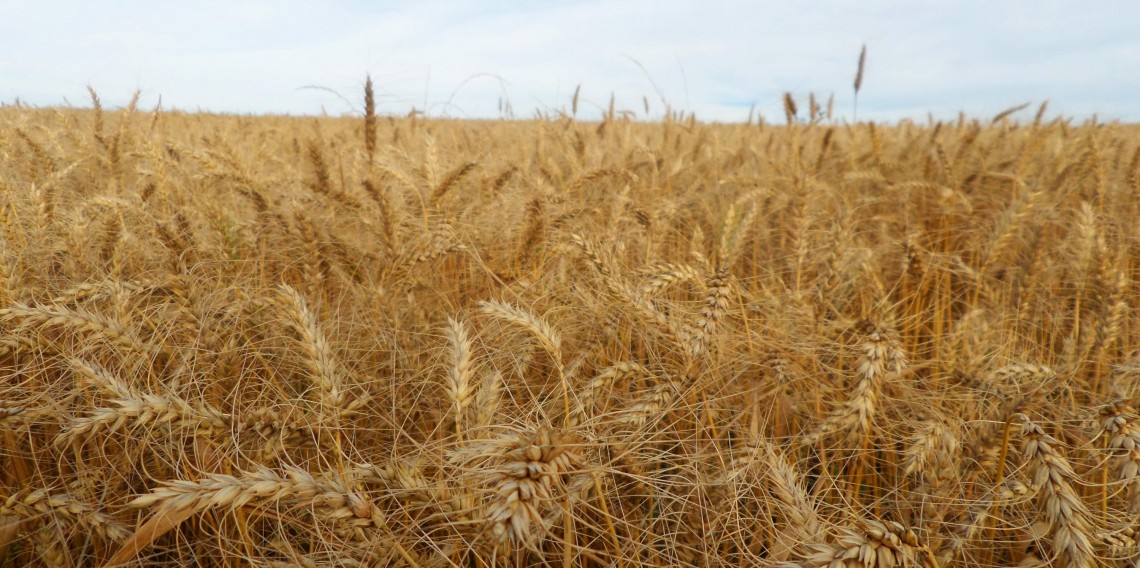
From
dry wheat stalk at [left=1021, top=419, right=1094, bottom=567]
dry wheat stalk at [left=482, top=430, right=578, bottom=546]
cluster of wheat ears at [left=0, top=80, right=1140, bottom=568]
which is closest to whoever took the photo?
dry wheat stalk at [left=482, top=430, right=578, bottom=546]

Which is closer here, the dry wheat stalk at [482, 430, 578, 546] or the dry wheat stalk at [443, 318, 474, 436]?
the dry wheat stalk at [482, 430, 578, 546]

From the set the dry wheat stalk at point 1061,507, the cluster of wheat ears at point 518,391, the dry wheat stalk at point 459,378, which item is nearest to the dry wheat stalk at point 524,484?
the cluster of wheat ears at point 518,391

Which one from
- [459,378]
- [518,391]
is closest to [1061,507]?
[459,378]

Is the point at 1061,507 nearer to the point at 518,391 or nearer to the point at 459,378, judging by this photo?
the point at 459,378

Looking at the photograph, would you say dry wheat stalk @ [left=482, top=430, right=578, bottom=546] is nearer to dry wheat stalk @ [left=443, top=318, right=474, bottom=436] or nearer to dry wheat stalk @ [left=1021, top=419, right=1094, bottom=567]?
dry wheat stalk @ [left=443, top=318, right=474, bottom=436]

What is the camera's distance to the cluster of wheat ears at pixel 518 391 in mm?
933

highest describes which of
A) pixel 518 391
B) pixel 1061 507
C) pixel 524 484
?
pixel 524 484

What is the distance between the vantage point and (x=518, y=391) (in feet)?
4.85

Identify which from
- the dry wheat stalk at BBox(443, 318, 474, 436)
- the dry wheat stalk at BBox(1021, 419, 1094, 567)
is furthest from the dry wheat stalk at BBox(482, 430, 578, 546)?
the dry wheat stalk at BBox(1021, 419, 1094, 567)

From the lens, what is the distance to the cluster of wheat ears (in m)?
0.93

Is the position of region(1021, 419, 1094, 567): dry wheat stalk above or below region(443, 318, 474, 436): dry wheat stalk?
below

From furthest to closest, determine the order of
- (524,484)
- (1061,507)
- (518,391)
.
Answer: (518,391), (1061,507), (524,484)

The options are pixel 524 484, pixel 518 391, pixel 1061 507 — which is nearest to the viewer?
pixel 524 484

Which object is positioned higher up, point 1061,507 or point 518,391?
point 1061,507
